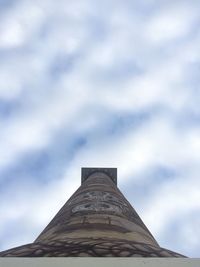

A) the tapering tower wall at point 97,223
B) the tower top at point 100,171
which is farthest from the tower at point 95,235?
the tower top at point 100,171

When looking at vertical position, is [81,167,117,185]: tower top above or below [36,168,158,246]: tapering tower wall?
above

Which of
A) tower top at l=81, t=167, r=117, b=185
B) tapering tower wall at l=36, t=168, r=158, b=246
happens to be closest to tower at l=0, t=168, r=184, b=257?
tapering tower wall at l=36, t=168, r=158, b=246

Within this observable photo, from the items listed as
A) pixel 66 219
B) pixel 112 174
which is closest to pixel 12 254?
pixel 66 219

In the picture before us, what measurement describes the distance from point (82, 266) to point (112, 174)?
51.0 feet

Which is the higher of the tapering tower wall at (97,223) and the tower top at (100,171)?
the tower top at (100,171)

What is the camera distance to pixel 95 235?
6746mm

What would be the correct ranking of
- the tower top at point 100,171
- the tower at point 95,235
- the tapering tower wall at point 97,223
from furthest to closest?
the tower top at point 100,171 → the tapering tower wall at point 97,223 → the tower at point 95,235

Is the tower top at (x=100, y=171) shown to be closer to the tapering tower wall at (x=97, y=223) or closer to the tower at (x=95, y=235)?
the tower at (x=95, y=235)

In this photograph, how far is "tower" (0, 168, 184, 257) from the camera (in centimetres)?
536

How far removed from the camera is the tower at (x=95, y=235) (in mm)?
5363

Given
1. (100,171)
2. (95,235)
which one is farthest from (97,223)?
(100,171)

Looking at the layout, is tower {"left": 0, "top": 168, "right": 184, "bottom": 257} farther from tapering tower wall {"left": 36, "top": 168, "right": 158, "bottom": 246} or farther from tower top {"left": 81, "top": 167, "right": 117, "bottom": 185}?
tower top {"left": 81, "top": 167, "right": 117, "bottom": 185}

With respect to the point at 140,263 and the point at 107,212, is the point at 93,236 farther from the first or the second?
the point at 140,263

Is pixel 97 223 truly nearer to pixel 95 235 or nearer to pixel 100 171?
pixel 95 235
